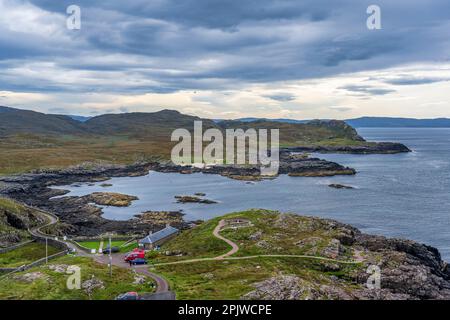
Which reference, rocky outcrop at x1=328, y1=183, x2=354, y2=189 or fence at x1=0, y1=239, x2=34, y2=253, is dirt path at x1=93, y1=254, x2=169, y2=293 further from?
rocky outcrop at x1=328, y1=183, x2=354, y2=189

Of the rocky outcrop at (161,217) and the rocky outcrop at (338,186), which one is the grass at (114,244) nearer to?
the rocky outcrop at (161,217)

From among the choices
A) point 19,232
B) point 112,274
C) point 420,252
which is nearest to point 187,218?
point 19,232

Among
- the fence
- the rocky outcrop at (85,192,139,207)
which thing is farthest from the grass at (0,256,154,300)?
the rocky outcrop at (85,192,139,207)

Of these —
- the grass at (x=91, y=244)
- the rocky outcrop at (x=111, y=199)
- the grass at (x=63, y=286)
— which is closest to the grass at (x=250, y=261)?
the grass at (x=63, y=286)

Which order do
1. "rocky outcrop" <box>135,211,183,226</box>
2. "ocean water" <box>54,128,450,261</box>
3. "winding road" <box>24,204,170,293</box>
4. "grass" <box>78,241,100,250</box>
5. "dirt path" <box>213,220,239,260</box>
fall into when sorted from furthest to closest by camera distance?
1. "rocky outcrop" <box>135,211,183,226</box>
2. "ocean water" <box>54,128,450,261</box>
3. "grass" <box>78,241,100,250</box>
4. "dirt path" <box>213,220,239,260</box>
5. "winding road" <box>24,204,170,293</box>
